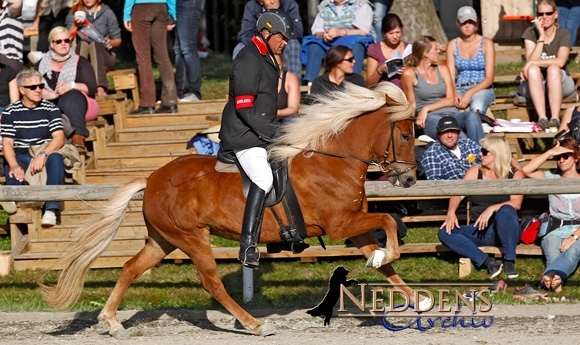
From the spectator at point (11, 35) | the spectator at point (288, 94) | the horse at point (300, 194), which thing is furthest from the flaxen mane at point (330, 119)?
the spectator at point (11, 35)

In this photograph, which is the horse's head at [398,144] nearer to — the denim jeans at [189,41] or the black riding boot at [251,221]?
the black riding boot at [251,221]

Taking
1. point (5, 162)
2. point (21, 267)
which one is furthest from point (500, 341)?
point (5, 162)

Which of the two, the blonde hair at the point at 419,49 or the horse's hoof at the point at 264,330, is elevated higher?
the blonde hair at the point at 419,49

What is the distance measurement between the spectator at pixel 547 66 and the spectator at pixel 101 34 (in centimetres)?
515

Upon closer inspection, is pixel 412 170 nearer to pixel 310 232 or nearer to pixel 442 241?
pixel 310 232

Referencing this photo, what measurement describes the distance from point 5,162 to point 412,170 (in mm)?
5302

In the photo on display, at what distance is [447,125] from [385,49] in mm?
2176

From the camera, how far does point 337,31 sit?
44.3ft

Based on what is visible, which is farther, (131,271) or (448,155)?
(448,155)

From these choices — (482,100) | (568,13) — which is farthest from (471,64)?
(568,13)

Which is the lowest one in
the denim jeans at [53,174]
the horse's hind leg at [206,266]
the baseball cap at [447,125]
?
the horse's hind leg at [206,266]

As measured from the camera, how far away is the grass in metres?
9.85

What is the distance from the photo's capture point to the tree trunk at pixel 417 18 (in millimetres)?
15906

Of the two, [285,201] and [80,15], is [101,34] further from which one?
[285,201]
